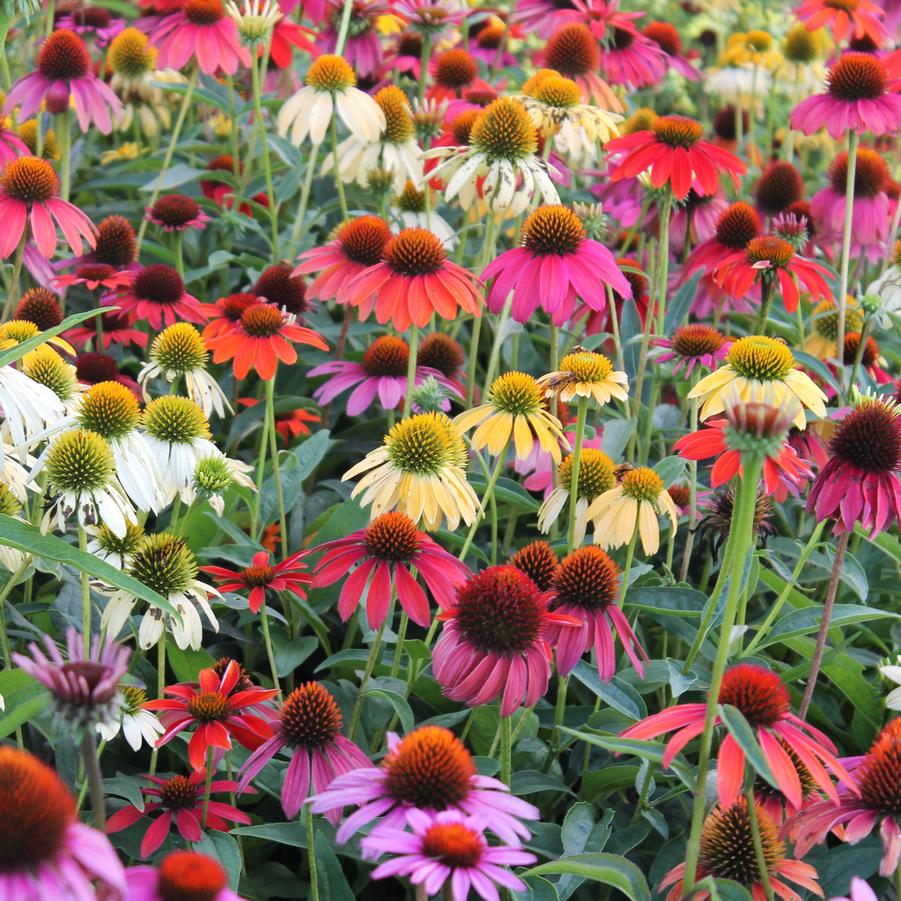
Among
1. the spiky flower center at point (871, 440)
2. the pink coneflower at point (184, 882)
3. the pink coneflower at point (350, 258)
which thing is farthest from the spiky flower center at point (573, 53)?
the pink coneflower at point (184, 882)

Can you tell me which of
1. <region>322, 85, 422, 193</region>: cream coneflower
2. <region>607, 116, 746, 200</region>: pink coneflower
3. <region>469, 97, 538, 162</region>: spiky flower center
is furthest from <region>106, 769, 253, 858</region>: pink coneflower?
<region>322, 85, 422, 193</region>: cream coneflower

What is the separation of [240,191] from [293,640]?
135 centimetres

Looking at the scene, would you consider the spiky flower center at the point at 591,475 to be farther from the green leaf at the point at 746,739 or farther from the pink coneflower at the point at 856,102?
the pink coneflower at the point at 856,102

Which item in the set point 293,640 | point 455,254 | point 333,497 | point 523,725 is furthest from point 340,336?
point 523,725

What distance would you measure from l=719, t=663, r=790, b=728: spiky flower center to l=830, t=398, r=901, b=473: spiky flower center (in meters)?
0.37

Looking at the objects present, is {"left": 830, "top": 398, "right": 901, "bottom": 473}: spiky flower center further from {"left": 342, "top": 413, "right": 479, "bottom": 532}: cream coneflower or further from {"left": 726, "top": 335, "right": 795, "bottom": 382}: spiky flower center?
{"left": 342, "top": 413, "right": 479, "bottom": 532}: cream coneflower

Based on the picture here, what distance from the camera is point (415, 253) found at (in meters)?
1.89

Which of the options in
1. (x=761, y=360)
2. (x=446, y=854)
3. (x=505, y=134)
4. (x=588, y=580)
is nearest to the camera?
(x=446, y=854)

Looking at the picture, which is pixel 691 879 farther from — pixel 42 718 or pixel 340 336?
pixel 340 336

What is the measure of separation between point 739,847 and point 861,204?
188 centimetres

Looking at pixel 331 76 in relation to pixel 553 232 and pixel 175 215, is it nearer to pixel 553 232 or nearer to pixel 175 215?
pixel 175 215

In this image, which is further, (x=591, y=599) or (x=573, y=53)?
(x=573, y=53)

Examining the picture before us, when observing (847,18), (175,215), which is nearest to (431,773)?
(175,215)

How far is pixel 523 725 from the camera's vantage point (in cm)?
163
